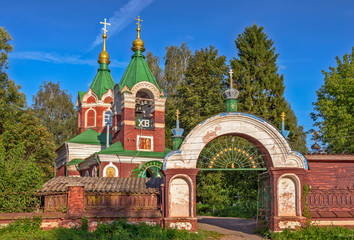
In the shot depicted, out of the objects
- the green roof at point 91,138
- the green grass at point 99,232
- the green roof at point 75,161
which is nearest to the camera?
the green grass at point 99,232

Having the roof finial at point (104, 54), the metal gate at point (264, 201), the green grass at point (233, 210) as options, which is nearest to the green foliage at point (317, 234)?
the metal gate at point (264, 201)

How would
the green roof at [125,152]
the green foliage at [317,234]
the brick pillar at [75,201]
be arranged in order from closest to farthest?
1. the green foliage at [317,234]
2. the brick pillar at [75,201]
3. the green roof at [125,152]

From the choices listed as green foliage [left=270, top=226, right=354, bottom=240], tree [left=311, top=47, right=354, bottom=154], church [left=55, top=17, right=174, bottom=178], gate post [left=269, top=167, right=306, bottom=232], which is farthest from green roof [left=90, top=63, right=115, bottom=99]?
green foliage [left=270, top=226, right=354, bottom=240]

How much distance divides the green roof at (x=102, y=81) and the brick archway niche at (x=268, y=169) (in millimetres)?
18371

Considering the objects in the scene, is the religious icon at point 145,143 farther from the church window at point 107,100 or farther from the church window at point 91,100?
the church window at point 91,100

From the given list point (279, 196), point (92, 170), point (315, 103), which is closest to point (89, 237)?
point (279, 196)

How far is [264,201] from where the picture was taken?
49.0 feet

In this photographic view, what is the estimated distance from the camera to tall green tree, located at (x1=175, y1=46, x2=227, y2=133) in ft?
99.8

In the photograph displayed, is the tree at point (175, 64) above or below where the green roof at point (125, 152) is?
above

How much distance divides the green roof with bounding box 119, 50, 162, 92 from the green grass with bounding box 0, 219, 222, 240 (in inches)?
474

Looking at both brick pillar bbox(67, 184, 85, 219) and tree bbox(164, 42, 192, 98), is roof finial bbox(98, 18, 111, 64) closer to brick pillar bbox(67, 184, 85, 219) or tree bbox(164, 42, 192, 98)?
tree bbox(164, 42, 192, 98)

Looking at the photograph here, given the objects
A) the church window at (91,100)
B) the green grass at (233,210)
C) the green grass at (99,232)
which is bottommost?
the green grass at (233,210)

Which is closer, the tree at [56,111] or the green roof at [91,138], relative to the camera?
the green roof at [91,138]

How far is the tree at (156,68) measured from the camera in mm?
44312
